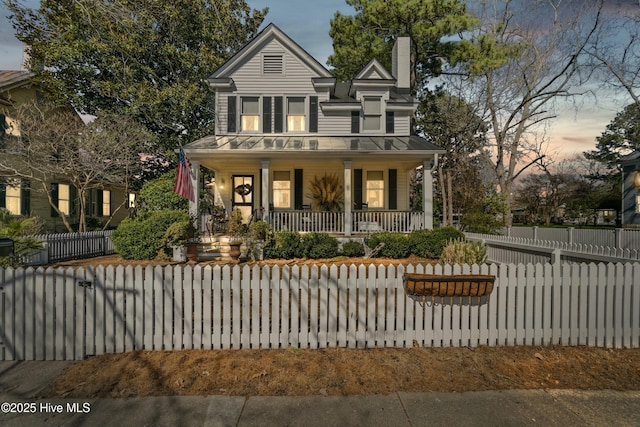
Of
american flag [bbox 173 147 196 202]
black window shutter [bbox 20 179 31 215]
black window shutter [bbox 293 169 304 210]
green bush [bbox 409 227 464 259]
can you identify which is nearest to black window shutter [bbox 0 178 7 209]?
black window shutter [bbox 20 179 31 215]

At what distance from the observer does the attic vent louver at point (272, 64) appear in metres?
15.5

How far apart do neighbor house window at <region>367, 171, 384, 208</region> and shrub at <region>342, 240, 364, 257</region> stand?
186 inches

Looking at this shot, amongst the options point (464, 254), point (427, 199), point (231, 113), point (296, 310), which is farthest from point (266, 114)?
point (296, 310)

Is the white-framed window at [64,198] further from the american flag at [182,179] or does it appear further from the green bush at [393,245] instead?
the green bush at [393,245]

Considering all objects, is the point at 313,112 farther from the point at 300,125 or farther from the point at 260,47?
the point at 260,47

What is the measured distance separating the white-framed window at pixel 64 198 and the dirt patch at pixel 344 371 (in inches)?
751

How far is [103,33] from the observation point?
17.7 meters

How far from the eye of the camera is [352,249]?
11586mm

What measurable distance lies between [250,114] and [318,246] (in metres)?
7.99

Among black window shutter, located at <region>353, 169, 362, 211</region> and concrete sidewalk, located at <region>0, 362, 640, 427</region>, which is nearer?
concrete sidewalk, located at <region>0, 362, 640, 427</region>

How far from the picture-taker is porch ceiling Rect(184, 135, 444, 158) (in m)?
13.0

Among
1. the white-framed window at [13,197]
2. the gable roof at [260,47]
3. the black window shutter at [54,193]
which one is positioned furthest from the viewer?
the black window shutter at [54,193]

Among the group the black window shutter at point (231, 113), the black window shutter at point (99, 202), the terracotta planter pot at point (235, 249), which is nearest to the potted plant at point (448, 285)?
the terracotta planter pot at point (235, 249)

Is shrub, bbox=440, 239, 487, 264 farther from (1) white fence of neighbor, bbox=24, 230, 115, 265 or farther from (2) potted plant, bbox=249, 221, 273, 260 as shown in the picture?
(1) white fence of neighbor, bbox=24, 230, 115, 265
